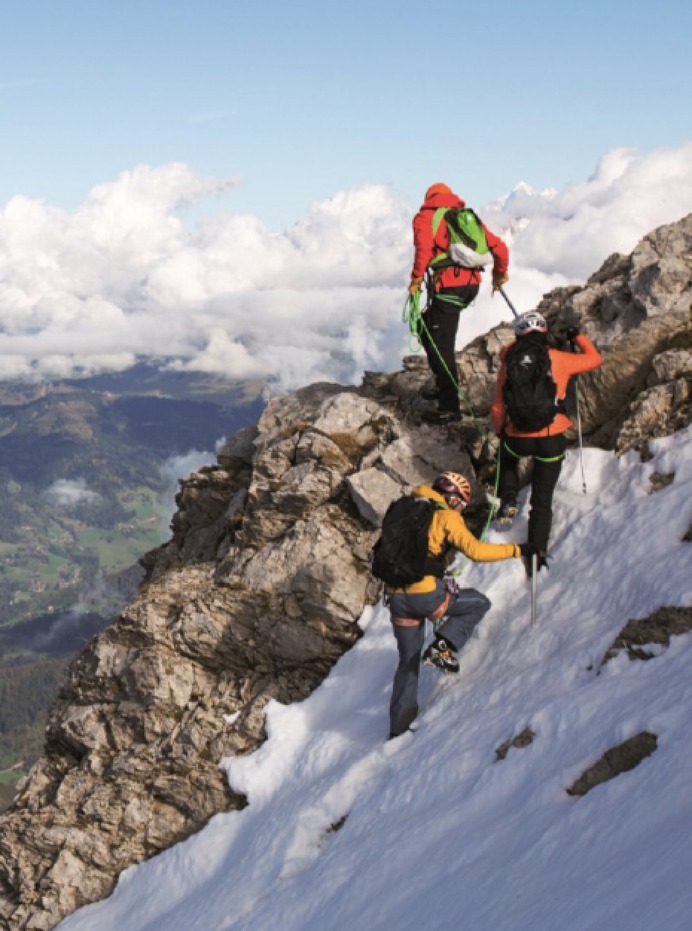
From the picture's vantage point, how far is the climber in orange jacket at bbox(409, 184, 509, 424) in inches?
762

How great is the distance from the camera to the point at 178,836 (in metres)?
20.8

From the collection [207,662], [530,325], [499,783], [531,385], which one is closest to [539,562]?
[531,385]

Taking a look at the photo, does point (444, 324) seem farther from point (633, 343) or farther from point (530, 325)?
point (633, 343)

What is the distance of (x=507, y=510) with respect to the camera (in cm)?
1884

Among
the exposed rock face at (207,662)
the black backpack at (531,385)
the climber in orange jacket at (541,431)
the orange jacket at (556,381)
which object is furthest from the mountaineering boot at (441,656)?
the exposed rock face at (207,662)

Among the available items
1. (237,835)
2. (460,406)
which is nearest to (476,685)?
(237,835)

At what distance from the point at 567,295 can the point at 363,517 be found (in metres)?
→ 11.8

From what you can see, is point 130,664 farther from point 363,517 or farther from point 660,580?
point 660,580

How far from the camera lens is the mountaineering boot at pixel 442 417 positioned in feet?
75.7

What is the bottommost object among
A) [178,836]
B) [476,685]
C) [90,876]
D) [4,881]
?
[4,881]

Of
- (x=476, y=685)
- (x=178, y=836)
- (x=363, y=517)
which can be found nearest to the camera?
(x=476, y=685)

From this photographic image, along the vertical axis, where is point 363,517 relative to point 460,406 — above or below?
below

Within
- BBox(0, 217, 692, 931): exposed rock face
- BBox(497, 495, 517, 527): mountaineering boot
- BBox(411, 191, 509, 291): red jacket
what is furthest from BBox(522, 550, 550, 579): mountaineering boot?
BBox(411, 191, 509, 291): red jacket

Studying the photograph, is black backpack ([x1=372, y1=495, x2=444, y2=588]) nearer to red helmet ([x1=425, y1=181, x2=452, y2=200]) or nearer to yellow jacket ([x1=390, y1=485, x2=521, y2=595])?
yellow jacket ([x1=390, y1=485, x2=521, y2=595])
